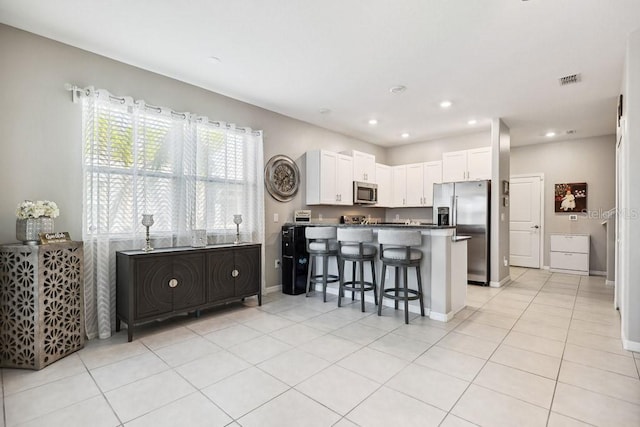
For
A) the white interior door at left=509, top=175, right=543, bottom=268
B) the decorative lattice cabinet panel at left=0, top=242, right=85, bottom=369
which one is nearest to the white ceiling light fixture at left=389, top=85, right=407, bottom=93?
the decorative lattice cabinet panel at left=0, top=242, right=85, bottom=369

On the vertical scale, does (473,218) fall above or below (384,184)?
below

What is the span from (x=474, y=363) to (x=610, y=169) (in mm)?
5925

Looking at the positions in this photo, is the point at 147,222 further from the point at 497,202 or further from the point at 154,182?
the point at 497,202

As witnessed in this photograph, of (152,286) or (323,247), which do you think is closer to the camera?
(152,286)

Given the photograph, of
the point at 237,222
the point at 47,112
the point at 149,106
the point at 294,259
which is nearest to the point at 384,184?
the point at 294,259

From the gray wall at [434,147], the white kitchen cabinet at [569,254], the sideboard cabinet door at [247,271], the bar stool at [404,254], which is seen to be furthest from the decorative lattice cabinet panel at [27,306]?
the white kitchen cabinet at [569,254]

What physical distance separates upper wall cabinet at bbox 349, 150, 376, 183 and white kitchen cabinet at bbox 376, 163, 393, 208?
0.22 metres

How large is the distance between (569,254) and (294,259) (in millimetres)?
5525

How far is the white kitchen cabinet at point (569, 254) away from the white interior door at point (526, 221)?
0.33 metres

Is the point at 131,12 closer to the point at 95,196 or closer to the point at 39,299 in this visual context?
the point at 95,196

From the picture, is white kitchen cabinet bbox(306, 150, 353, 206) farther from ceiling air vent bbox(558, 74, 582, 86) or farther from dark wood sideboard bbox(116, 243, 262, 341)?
ceiling air vent bbox(558, 74, 582, 86)

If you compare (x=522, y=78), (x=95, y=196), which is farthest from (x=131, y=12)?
(x=522, y=78)

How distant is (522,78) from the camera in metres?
3.52

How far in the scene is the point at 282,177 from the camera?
4.83 meters
